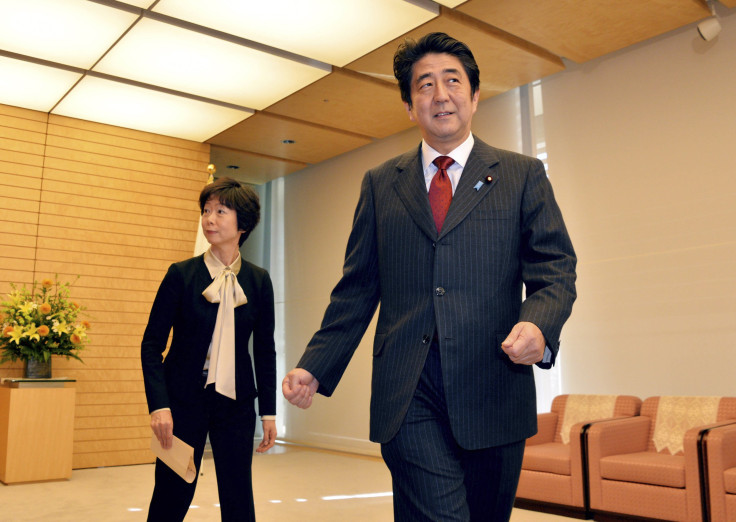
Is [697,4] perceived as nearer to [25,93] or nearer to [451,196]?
[451,196]

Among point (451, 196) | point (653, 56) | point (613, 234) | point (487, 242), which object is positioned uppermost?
point (653, 56)

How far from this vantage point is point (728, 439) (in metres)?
3.75

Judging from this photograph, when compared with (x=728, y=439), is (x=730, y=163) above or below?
above

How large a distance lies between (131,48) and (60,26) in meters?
0.54

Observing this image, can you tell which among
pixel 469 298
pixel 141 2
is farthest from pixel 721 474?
pixel 141 2

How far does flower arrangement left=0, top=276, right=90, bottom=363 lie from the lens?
5.68 metres

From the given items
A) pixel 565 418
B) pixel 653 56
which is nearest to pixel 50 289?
pixel 565 418

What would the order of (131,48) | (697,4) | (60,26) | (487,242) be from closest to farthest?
(487,242)
(697,4)
(60,26)
(131,48)

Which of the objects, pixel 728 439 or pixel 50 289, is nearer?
pixel 728 439

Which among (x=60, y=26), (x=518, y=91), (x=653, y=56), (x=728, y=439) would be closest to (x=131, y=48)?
(x=60, y=26)

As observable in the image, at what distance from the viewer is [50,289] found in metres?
6.53

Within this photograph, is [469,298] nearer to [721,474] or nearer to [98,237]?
[721,474]

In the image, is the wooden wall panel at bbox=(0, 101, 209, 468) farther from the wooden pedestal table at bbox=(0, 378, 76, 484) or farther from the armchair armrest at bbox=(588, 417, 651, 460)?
the armchair armrest at bbox=(588, 417, 651, 460)

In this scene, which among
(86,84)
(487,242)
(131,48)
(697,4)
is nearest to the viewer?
(487,242)
